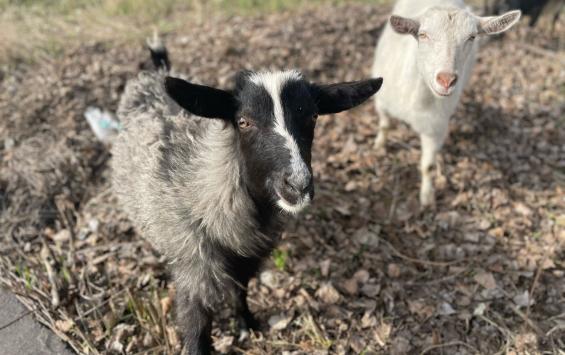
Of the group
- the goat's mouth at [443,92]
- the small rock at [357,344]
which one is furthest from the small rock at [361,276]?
the goat's mouth at [443,92]

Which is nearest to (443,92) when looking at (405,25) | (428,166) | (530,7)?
(405,25)

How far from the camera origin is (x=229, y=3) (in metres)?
8.59

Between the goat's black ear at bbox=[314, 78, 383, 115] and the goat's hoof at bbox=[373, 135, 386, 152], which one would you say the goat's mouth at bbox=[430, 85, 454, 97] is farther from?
the goat's hoof at bbox=[373, 135, 386, 152]

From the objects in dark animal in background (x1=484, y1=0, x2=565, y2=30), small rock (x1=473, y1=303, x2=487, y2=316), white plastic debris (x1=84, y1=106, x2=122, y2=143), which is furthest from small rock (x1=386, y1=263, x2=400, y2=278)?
dark animal in background (x1=484, y1=0, x2=565, y2=30)

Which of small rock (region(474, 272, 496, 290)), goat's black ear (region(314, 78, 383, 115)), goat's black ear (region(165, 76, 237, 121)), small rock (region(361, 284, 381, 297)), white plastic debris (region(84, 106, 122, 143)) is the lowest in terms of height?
small rock (region(474, 272, 496, 290))

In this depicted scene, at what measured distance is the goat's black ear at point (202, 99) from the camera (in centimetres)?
227

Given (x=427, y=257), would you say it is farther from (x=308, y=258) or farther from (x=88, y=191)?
(x=88, y=191)

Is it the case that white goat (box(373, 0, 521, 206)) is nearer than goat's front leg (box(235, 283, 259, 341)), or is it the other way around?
goat's front leg (box(235, 283, 259, 341))

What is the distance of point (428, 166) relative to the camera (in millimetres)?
4684

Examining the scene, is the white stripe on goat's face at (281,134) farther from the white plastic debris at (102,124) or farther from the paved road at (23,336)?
the white plastic debris at (102,124)

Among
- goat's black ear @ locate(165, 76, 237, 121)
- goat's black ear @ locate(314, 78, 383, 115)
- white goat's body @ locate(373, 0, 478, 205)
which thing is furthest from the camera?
white goat's body @ locate(373, 0, 478, 205)

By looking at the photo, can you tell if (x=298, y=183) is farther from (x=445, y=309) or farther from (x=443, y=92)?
(x=445, y=309)

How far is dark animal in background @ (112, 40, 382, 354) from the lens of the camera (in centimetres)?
239

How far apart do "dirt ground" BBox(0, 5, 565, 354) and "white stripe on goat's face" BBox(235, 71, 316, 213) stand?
163 centimetres
